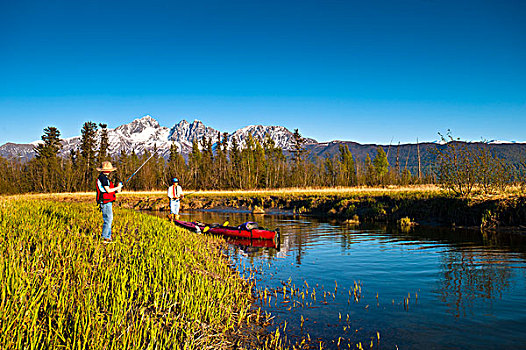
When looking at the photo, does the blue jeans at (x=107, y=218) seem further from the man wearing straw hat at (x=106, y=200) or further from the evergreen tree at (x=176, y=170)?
the evergreen tree at (x=176, y=170)

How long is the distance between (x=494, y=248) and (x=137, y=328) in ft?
47.4

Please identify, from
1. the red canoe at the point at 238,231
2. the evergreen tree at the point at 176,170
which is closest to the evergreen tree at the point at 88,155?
the evergreen tree at the point at 176,170

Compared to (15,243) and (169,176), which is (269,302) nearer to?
(15,243)

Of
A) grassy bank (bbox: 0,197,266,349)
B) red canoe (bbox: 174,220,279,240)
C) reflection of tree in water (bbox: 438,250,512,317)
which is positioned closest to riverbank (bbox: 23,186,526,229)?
reflection of tree in water (bbox: 438,250,512,317)

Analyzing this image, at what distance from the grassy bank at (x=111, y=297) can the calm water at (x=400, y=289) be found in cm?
157

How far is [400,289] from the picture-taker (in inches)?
373

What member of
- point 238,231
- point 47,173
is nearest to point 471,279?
point 238,231

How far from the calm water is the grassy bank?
1.57m

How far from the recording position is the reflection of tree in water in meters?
8.34

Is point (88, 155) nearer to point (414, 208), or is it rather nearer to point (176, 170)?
point (176, 170)

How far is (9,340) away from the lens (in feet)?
13.6

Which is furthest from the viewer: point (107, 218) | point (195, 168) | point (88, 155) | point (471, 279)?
point (195, 168)

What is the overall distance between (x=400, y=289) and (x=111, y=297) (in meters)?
7.36

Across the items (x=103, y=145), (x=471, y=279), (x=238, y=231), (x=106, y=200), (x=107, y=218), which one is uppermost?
(x=103, y=145)
